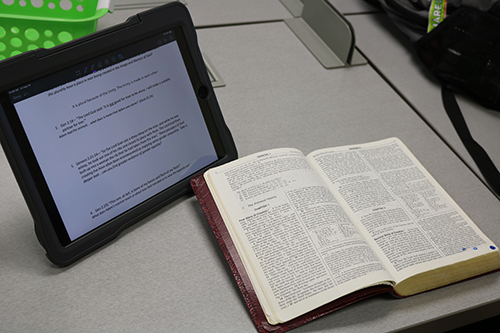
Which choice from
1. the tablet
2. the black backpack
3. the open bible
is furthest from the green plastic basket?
the black backpack

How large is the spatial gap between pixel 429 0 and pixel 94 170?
35.5 inches

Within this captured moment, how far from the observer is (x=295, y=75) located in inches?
39.7

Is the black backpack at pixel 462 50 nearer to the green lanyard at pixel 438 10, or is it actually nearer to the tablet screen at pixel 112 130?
the green lanyard at pixel 438 10

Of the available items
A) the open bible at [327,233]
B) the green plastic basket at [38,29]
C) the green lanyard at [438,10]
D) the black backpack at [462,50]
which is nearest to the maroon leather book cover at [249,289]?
the open bible at [327,233]

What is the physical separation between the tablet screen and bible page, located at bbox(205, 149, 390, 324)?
84mm

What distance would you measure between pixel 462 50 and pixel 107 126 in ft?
2.66

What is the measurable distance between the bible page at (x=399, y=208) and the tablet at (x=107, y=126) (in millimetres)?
231

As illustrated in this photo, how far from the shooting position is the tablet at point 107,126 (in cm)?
53

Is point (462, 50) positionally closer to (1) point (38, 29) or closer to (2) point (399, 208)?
(2) point (399, 208)

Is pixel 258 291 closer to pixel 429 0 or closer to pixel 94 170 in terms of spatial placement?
pixel 94 170

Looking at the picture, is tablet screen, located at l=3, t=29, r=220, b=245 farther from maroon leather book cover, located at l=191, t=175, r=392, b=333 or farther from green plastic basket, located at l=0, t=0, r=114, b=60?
green plastic basket, located at l=0, t=0, r=114, b=60

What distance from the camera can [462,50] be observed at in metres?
0.97

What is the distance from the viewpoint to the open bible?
56 cm

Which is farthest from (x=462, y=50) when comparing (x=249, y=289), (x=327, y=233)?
(x=249, y=289)
